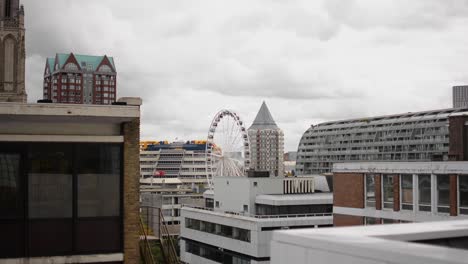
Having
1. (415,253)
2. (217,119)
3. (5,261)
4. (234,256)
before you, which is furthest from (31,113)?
(217,119)

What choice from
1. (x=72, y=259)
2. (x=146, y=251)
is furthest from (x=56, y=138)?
(x=146, y=251)

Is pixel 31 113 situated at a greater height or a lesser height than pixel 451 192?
greater

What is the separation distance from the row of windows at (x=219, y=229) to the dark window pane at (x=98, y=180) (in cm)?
4790

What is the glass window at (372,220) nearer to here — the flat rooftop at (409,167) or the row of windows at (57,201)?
the flat rooftop at (409,167)

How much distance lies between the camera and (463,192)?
3594 centimetres

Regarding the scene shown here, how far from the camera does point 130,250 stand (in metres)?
11.6

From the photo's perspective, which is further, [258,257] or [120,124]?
[258,257]

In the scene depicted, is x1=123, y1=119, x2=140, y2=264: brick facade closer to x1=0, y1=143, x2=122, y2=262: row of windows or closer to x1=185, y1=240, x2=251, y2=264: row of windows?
x1=0, y1=143, x2=122, y2=262: row of windows

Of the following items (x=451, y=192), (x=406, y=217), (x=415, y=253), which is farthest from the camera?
(x=406, y=217)

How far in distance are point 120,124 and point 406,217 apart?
3063cm

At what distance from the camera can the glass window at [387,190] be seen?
40.7m

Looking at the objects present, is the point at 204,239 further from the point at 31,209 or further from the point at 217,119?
the point at 31,209

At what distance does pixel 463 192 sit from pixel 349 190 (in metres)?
9.76

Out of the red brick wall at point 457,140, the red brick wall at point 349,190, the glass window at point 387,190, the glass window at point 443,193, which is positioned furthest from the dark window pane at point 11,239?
the red brick wall at point 457,140
